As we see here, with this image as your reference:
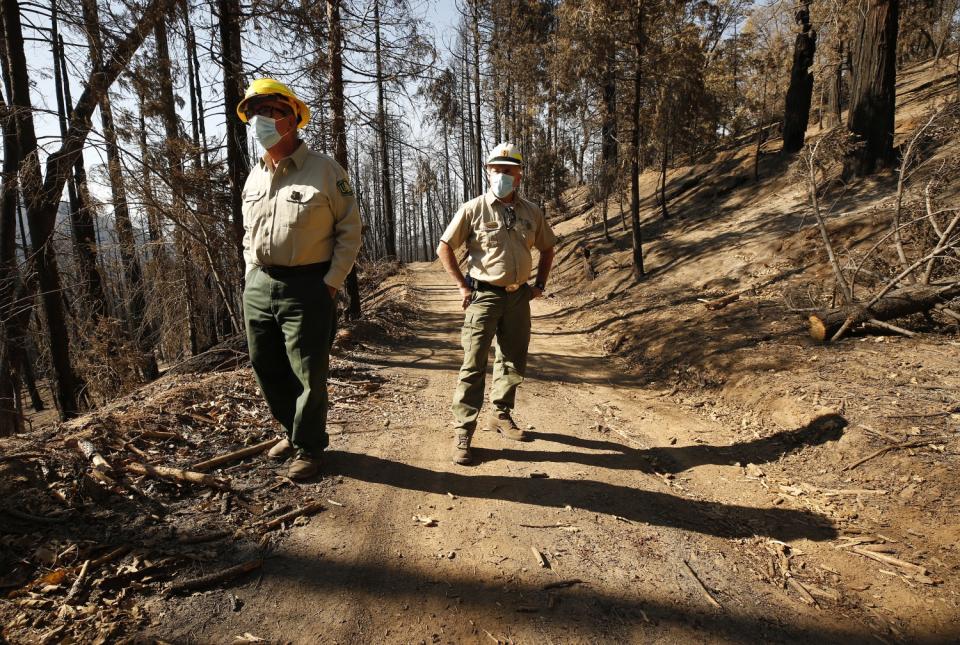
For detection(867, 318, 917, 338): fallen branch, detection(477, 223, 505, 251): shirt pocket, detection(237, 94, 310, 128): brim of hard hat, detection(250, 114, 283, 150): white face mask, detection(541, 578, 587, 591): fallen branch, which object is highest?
detection(237, 94, 310, 128): brim of hard hat

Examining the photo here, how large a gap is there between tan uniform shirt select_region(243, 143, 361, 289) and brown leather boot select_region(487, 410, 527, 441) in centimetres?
206

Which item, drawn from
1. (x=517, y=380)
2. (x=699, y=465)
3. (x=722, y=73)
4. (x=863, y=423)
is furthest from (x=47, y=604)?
(x=722, y=73)

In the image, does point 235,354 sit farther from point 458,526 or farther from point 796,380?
point 796,380

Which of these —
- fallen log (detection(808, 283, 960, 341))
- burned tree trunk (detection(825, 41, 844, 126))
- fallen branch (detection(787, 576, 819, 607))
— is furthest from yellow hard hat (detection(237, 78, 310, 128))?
burned tree trunk (detection(825, 41, 844, 126))

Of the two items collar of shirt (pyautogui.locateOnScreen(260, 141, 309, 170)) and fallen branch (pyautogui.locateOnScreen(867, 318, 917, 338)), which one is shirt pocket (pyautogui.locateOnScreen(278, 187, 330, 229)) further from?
fallen branch (pyautogui.locateOnScreen(867, 318, 917, 338))

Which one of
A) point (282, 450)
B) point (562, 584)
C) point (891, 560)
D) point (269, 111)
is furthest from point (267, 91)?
point (891, 560)

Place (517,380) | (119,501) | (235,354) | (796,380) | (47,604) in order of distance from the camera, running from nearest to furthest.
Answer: (47,604)
(119,501)
(517,380)
(796,380)
(235,354)

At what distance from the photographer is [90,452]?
3.23 meters

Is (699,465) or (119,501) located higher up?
(119,501)

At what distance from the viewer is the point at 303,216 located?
3146 millimetres

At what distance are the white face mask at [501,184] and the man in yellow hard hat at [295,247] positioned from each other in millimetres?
1253

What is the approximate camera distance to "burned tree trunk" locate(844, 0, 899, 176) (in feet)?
32.6

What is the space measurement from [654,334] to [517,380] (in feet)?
15.7

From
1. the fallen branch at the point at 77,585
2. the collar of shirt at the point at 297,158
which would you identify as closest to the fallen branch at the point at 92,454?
the fallen branch at the point at 77,585
